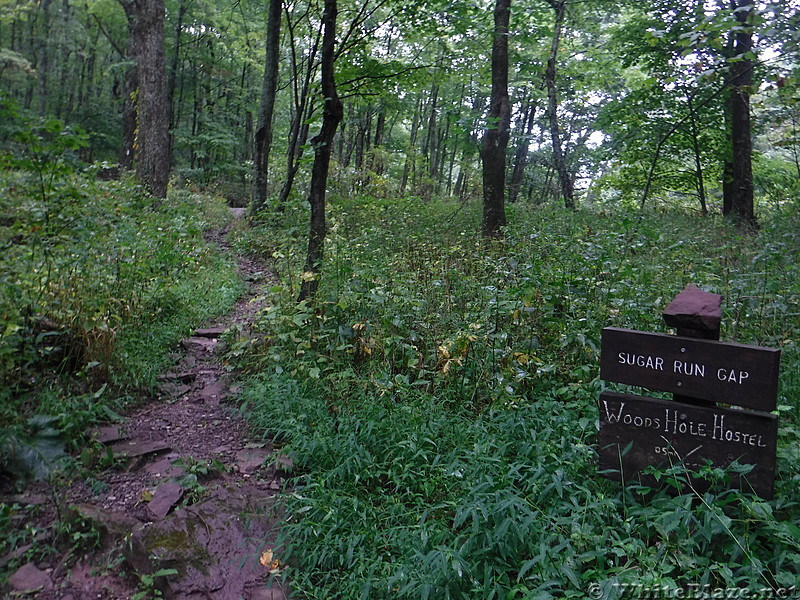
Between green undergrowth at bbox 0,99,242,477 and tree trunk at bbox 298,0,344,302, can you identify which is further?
tree trunk at bbox 298,0,344,302

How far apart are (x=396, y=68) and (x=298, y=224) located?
371 centimetres

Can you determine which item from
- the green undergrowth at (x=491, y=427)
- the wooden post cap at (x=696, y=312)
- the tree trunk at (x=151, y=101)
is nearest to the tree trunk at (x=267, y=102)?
the tree trunk at (x=151, y=101)

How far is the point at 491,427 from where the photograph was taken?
3.91 m

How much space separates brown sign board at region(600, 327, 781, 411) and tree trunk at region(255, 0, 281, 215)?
11.1 m

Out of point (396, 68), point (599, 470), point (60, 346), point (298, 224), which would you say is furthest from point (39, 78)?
point (599, 470)

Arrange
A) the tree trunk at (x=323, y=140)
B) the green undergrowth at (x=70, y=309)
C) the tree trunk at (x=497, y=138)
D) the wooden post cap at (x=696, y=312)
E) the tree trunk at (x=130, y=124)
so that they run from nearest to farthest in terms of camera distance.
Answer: the wooden post cap at (x=696, y=312), the green undergrowth at (x=70, y=309), the tree trunk at (x=323, y=140), the tree trunk at (x=497, y=138), the tree trunk at (x=130, y=124)

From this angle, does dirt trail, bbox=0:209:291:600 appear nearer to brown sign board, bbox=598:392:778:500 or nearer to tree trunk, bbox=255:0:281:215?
brown sign board, bbox=598:392:778:500

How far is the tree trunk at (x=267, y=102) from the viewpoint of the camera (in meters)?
12.0

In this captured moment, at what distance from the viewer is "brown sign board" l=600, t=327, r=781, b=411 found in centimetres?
262

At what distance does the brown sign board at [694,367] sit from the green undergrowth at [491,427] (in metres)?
0.44

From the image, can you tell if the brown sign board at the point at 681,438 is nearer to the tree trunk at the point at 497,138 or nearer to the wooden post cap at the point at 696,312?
the wooden post cap at the point at 696,312

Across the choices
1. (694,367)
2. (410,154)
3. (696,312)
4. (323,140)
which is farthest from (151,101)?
(694,367)

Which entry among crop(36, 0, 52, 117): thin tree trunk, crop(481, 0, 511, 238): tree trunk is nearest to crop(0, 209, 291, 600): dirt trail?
crop(481, 0, 511, 238): tree trunk

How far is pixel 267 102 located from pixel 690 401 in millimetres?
12290
